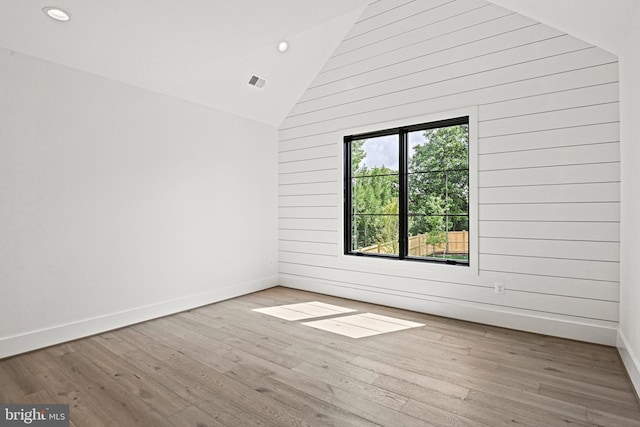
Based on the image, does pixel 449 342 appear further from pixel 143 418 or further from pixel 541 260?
pixel 143 418

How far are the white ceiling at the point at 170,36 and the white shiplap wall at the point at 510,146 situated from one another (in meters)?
1.08

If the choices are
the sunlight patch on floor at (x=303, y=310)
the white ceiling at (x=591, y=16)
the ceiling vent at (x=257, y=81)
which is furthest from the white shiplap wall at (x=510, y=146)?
the ceiling vent at (x=257, y=81)

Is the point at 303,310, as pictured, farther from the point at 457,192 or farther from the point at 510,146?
the point at 510,146

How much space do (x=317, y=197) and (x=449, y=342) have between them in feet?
8.20

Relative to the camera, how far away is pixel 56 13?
2.57m

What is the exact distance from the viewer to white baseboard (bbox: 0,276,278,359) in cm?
279

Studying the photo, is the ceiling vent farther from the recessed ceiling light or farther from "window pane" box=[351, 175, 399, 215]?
the recessed ceiling light

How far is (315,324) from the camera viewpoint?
11.5 ft

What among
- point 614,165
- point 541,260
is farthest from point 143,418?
point 614,165

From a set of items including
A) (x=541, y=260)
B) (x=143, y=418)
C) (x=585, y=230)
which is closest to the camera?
(x=143, y=418)

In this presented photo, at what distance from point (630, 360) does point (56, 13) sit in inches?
190

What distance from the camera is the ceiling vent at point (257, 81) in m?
4.22

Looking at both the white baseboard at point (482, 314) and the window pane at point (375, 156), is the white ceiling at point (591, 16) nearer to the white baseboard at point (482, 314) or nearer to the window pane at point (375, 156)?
the window pane at point (375, 156)

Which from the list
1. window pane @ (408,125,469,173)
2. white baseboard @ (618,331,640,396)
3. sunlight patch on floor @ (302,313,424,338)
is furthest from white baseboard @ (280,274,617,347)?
window pane @ (408,125,469,173)
